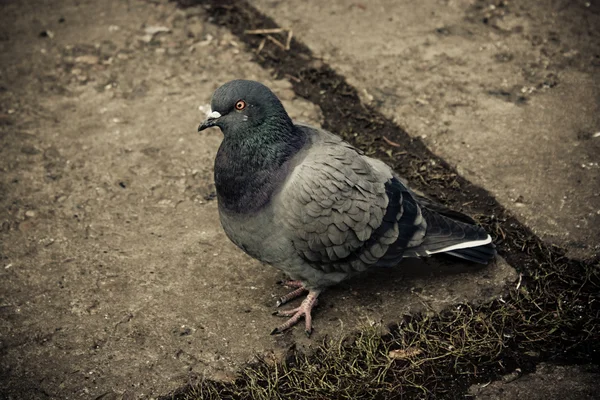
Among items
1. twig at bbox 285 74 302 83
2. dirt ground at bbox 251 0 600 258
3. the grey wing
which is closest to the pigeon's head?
the grey wing

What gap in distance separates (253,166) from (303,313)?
872mm

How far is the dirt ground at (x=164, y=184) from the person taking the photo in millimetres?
3342

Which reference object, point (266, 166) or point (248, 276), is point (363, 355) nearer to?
point (248, 276)

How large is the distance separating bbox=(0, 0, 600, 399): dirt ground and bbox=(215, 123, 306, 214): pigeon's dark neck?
2.10 feet

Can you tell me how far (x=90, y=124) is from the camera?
4719 mm

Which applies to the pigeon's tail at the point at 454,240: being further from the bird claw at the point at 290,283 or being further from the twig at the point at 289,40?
the twig at the point at 289,40

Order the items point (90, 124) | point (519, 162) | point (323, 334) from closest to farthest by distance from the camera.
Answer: point (323, 334) < point (519, 162) < point (90, 124)

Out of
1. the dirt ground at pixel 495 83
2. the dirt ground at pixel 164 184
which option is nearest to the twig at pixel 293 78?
the dirt ground at pixel 164 184

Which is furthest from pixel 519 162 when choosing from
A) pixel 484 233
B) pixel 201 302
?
pixel 201 302

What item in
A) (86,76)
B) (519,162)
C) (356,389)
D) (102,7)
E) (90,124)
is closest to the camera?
(356,389)

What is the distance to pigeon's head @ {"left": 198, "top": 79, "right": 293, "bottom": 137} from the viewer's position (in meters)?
3.27

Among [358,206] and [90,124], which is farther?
[90,124]

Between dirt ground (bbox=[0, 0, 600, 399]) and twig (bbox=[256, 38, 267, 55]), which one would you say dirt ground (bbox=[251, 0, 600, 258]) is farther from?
twig (bbox=[256, 38, 267, 55])

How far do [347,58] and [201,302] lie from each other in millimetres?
2536
